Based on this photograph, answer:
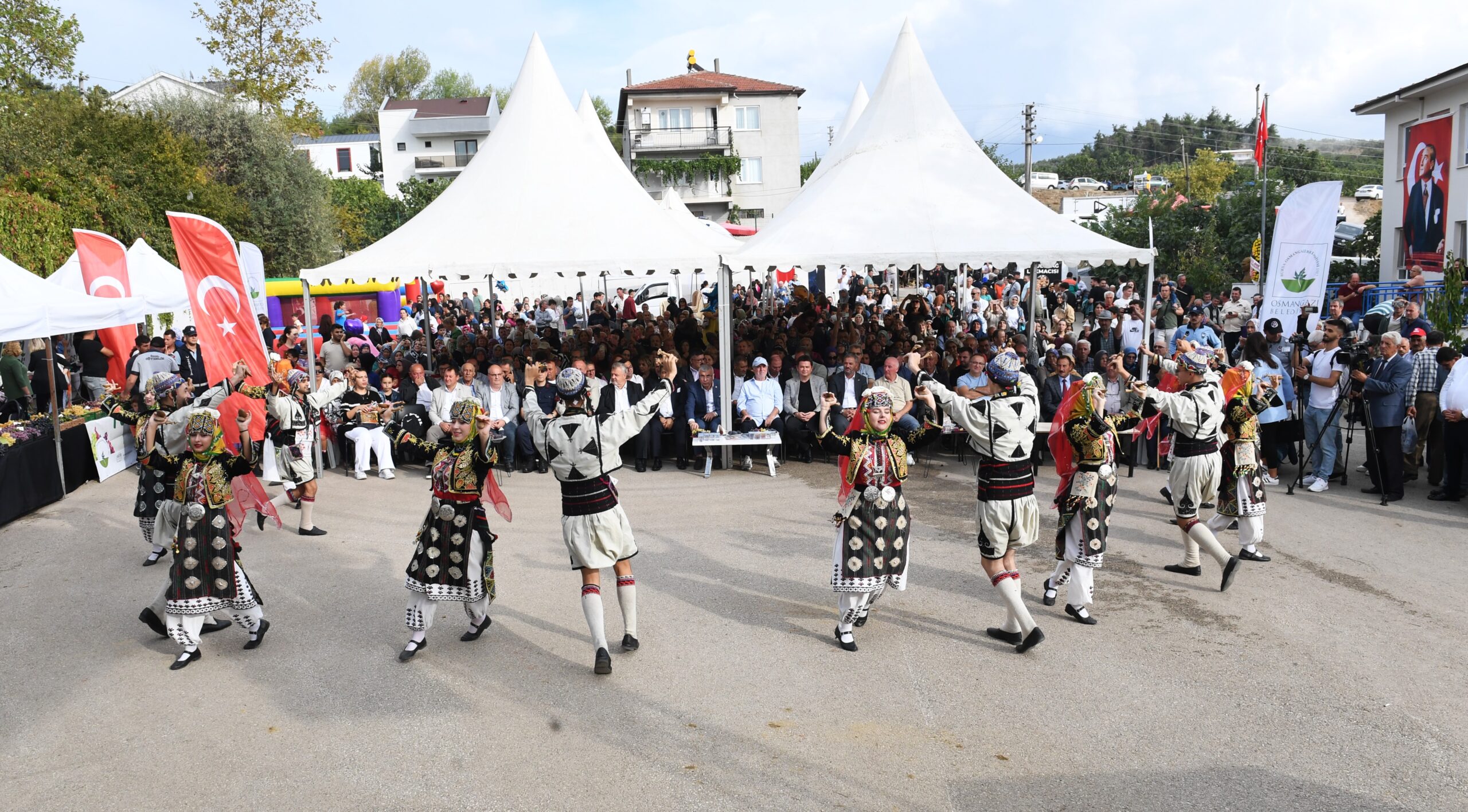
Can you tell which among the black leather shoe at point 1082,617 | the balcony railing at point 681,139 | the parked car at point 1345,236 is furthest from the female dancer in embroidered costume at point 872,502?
the balcony railing at point 681,139

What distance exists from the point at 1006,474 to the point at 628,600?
2446 mm

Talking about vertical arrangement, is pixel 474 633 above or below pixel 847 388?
below

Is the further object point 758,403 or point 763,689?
point 758,403

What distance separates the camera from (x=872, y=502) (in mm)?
5871

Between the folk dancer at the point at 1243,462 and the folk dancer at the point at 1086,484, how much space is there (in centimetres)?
144

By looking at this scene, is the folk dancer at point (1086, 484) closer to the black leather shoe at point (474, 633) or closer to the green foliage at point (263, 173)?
the black leather shoe at point (474, 633)

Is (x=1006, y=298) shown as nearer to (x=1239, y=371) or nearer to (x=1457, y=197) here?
(x=1457, y=197)

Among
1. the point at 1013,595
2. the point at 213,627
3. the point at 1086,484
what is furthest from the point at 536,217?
the point at 1013,595

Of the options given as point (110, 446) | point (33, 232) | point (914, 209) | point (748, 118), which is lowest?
point (110, 446)

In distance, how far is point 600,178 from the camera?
13.2 meters

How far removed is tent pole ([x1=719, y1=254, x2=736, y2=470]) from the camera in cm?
1108

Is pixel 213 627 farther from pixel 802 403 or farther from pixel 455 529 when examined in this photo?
pixel 802 403

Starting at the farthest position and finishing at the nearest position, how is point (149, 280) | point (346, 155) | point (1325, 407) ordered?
point (346, 155), point (149, 280), point (1325, 407)

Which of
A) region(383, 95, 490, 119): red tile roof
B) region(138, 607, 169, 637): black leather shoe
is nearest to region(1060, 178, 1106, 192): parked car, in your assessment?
region(383, 95, 490, 119): red tile roof
